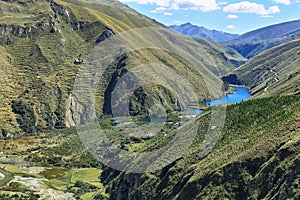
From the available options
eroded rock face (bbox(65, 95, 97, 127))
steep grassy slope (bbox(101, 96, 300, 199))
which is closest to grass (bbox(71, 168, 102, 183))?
steep grassy slope (bbox(101, 96, 300, 199))

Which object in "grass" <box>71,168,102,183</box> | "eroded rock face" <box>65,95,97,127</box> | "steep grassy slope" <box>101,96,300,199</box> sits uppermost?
"steep grassy slope" <box>101,96,300,199</box>

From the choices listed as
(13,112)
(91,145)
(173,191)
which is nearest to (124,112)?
(13,112)

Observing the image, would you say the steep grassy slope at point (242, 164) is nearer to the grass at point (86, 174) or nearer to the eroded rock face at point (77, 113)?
the grass at point (86, 174)

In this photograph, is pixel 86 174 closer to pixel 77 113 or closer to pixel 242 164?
pixel 242 164

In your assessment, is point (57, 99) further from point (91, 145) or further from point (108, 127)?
point (91, 145)

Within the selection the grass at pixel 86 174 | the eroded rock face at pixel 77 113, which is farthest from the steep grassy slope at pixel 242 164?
the eroded rock face at pixel 77 113

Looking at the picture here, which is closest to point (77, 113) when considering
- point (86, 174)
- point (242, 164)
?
point (86, 174)

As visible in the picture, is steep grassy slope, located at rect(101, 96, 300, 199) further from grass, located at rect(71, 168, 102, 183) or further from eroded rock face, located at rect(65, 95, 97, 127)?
eroded rock face, located at rect(65, 95, 97, 127)

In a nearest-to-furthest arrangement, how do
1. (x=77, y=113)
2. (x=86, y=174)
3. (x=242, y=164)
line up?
1. (x=242, y=164)
2. (x=86, y=174)
3. (x=77, y=113)
